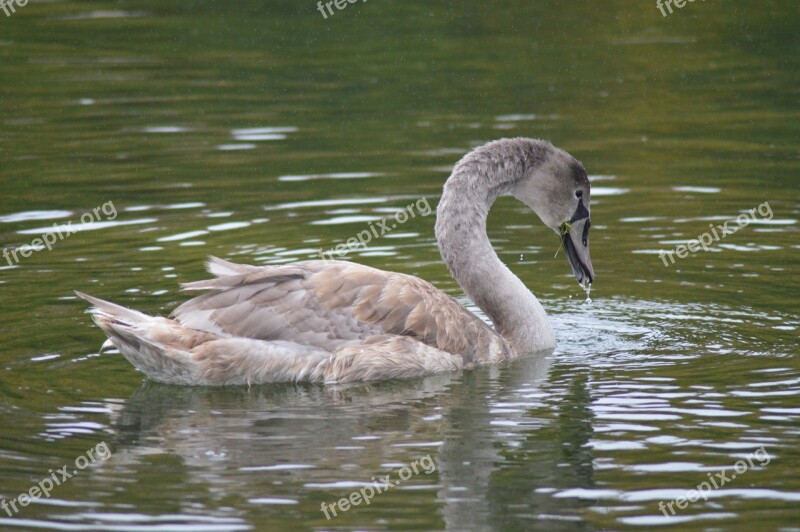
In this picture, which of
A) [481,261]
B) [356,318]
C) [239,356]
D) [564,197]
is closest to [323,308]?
[356,318]

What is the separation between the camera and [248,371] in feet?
34.1

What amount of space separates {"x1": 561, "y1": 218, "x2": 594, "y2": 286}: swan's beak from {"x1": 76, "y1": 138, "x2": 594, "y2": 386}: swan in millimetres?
330

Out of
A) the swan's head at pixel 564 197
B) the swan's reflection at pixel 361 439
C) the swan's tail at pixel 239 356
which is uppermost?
the swan's head at pixel 564 197

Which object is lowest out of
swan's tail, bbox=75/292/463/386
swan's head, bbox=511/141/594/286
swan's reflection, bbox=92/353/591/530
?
swan's reflection, bbox=92/353/591/530

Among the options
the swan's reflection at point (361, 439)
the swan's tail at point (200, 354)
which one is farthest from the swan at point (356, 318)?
the swan's reflection at point (361, 439)

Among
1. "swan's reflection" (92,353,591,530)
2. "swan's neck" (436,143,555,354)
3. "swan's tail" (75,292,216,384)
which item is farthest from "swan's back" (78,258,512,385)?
"swan's neck" (436,143,555,354)

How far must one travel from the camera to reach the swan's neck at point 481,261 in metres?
11.4

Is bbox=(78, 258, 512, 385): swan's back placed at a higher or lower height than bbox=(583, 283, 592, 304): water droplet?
higher

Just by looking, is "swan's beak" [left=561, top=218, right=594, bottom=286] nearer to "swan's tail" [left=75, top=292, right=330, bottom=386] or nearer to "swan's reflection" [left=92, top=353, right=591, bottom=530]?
"swan's reflection" [left=92, top=353, right=591, bottom=530]

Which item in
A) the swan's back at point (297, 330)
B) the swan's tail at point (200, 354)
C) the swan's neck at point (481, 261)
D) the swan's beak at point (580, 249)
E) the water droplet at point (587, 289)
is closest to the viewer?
the swan's tail at point (200, 354)

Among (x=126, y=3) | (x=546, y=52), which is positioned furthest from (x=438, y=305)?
(x=126, y=3)

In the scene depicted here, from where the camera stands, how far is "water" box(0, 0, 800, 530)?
829 centimetres

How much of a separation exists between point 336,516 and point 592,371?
335 cm

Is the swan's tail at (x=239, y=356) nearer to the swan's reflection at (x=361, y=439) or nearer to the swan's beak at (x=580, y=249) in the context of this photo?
the swan's reflection at (x=361, y=439)
